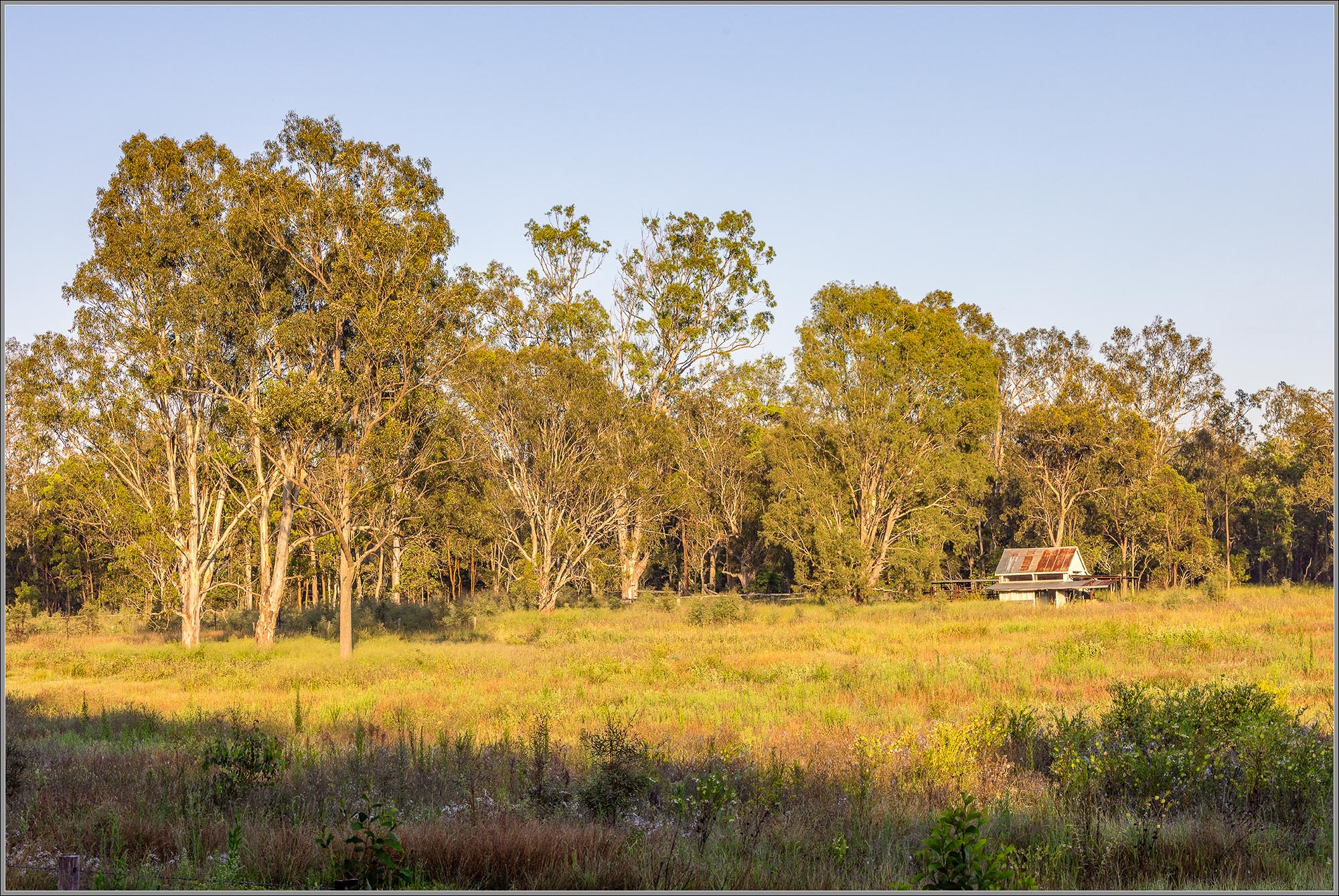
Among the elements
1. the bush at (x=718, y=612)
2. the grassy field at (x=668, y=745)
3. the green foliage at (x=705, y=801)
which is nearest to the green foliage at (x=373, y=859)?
the grassy field at (x=668, y=745)

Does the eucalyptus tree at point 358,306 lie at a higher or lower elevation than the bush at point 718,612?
higher

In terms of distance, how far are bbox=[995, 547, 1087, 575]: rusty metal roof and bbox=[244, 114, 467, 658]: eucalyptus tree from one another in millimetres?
32562

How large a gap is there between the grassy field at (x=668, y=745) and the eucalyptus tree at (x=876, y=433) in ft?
64.1

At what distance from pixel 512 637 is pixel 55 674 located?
12505 mm

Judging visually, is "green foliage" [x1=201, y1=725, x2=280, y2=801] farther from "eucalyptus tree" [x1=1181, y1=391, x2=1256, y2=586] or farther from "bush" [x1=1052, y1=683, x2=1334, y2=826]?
"eucalyptus tree" [x1=1181, y1=391, x2=1256, y2=586]

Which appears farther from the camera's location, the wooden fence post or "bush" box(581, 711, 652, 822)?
"bush" box(581, 711, 652, 822)

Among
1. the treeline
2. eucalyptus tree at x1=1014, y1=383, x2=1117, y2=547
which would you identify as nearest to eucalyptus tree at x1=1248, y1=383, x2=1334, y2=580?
the treeline

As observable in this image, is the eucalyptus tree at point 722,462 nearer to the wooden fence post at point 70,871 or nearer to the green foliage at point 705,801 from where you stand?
the green foliage at point 705,801

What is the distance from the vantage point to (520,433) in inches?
1674

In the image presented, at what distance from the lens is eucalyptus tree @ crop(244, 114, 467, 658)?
28062 millimetres

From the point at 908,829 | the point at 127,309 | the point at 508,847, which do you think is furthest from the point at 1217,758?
the point at 127,309

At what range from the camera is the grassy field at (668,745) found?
697 centimetres

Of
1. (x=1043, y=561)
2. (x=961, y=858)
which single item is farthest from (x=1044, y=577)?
(x=961, y=858)

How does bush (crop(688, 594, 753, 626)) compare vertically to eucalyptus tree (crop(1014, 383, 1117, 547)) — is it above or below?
below
